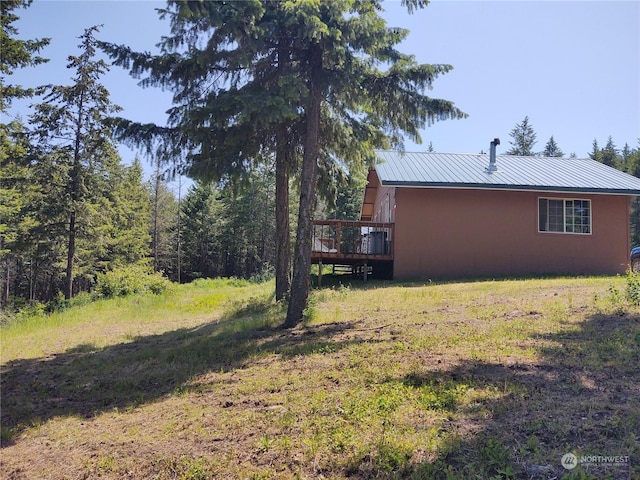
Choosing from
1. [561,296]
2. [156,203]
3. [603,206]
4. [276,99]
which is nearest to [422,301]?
[561,296]

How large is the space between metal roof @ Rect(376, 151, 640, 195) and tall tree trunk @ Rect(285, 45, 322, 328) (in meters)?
4.73

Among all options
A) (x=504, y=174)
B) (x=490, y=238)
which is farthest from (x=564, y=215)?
(x=490, y=238)

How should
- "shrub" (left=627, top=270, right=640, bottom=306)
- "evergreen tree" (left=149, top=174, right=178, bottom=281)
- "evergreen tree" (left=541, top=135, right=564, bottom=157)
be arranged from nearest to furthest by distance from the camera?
"shrub" (left=627, top=270, right=640, bottom=306), "evergreen tree" (left=149, top=174, right=178, bottom=281), "evergreen tree" (left=541, top=135, right=564, bottom=157)

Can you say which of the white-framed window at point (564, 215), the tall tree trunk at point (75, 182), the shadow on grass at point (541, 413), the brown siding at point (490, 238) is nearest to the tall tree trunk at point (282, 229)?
the brown siding at point (490, 238)

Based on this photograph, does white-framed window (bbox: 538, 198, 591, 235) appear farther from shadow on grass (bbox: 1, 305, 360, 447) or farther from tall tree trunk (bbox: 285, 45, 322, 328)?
shadow on grass (bbox: 1, 305, 360, 447)

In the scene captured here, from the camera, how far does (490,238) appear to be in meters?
14.9

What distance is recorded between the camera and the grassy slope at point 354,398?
3258 mm

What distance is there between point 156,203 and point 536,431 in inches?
1535

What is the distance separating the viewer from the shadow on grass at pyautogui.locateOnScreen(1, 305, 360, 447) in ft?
18.1

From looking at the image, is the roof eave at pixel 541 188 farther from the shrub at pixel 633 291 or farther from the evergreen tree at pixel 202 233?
the evergreen tree at pixel 202 233

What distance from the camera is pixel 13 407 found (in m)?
5.74

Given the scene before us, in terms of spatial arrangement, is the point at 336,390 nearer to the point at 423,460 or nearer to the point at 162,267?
the point at 423,460

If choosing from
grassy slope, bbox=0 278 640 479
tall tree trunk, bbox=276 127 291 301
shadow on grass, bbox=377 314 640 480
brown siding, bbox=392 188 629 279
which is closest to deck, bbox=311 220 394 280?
brown siding, bbox=392 188 629 279

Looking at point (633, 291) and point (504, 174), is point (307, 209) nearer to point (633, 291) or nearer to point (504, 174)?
point (633, 291)
